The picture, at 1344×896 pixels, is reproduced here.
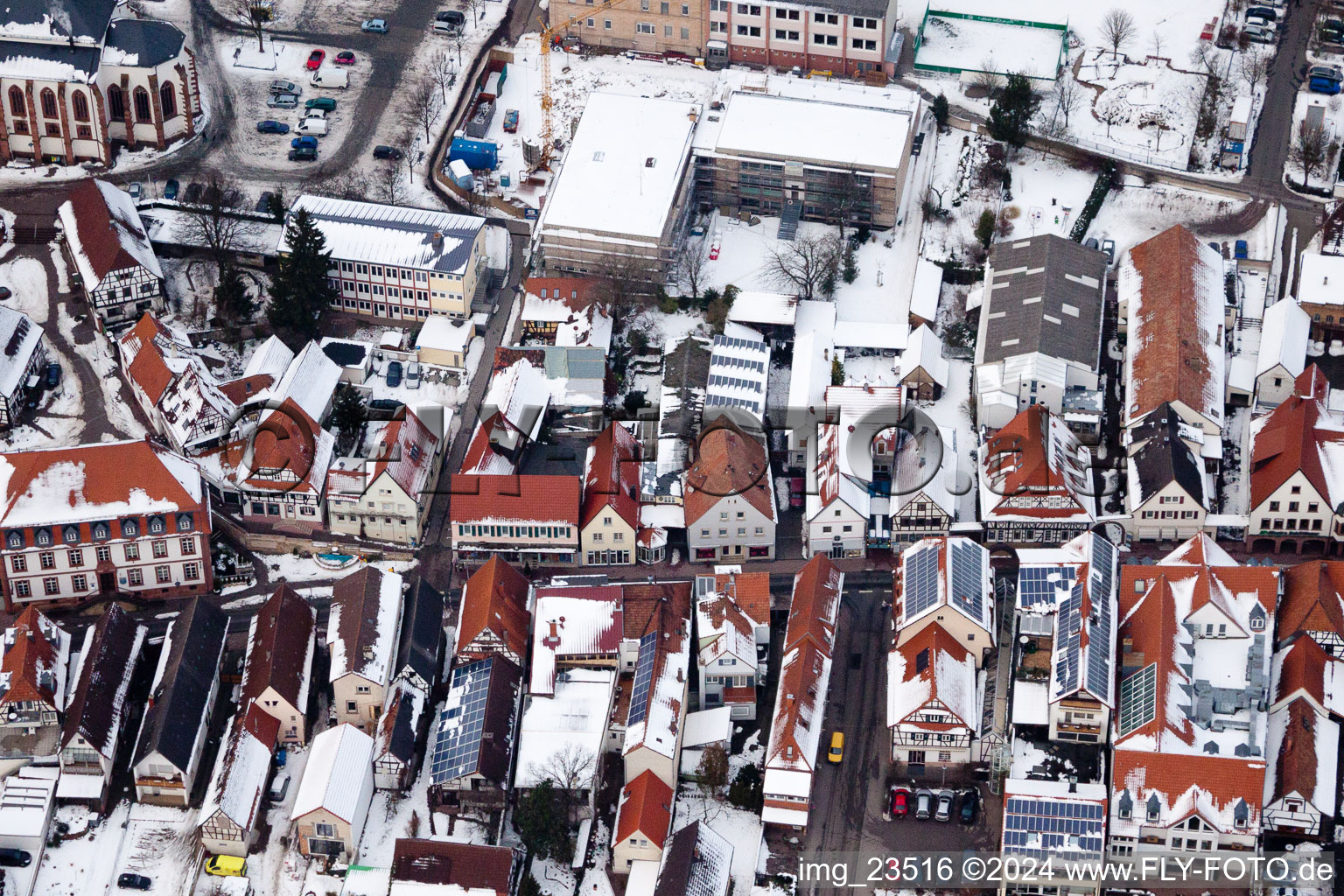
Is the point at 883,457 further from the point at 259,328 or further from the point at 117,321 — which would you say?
the point at 117,321

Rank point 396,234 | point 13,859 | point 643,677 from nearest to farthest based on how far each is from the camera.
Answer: point 13,859 < point 643,677 < point 396,234

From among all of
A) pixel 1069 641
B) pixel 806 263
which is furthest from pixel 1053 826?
pixel 806 263

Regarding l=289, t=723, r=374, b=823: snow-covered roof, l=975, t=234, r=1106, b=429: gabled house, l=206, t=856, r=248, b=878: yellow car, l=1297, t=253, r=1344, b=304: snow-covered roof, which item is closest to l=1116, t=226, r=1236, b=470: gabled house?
l=975, t=234, r=1106, b=429: gabled house

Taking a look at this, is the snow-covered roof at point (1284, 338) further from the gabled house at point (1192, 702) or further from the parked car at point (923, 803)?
the parked car at point (923, 803)

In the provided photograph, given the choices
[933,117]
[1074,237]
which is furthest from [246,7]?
[1074,237]

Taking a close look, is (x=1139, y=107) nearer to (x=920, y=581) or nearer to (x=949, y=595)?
(x=920, y=581)

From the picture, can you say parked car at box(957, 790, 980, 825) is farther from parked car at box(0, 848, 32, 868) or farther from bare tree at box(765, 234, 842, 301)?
parked car at box(0, 848, 32, 868)
